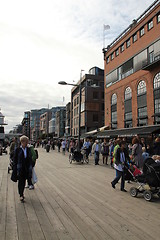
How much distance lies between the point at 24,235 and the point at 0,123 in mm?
37650

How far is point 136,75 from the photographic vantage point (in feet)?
91.6

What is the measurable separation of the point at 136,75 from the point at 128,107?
14.8 ft

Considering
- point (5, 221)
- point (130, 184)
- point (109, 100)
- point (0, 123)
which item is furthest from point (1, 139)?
point (5, 221)

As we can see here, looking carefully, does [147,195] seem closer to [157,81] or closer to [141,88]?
[157,81]

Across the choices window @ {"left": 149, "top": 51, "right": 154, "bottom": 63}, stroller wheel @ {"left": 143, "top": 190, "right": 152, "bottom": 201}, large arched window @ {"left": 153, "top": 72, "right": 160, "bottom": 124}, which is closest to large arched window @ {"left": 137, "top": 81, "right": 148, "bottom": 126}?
large arched window @ {"left": 153, "top": 72, "right": 160, "bottom": 124}

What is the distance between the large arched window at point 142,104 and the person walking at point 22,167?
70.5ft

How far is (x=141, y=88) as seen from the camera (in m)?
26.9

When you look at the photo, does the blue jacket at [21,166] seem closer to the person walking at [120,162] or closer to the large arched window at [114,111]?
the person walking at [120,162]

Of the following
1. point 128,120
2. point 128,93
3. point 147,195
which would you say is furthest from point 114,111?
point 147,195

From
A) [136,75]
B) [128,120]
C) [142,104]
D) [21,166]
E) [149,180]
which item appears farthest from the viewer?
[128,120]

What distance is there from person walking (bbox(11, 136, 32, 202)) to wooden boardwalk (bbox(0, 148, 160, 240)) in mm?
504

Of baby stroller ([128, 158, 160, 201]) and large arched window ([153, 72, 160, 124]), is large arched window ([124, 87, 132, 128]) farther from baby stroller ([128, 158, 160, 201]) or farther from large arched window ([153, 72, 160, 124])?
baby stroller ([128, 158, 160, 201])

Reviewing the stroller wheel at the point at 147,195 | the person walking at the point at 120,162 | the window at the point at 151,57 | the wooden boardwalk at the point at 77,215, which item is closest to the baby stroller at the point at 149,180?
the stroller wheel at the point at 147,195

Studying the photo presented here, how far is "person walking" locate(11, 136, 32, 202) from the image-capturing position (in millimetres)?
5520
